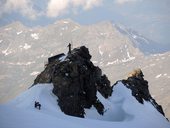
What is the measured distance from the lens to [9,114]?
32812 mm

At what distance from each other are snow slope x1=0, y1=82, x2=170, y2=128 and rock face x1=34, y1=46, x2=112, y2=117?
1.51 metres

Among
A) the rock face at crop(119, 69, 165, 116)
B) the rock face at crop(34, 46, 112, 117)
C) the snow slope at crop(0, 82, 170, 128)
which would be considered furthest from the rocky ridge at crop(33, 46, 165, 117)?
the rock face at crop(119, 69, 165, 116)

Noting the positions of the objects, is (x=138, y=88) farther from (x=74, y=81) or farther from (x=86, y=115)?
(x=86, y=115)

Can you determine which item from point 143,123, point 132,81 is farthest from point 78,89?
point 132,81

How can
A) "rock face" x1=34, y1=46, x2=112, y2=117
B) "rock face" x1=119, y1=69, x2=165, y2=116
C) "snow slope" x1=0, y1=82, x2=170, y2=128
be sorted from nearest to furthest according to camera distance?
"snow slope" x1=0, y1=82, x2=170, y2=128 → "rock face" x1=34, y1=46, x2=112, y2=117 → "rock face" x1=119, y1=69, x2=165, y2=116

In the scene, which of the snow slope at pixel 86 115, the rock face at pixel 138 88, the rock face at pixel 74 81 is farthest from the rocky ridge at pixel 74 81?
the rock face at pixel 138 88

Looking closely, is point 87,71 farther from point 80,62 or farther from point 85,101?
point 85,101

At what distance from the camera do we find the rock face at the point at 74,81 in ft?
211

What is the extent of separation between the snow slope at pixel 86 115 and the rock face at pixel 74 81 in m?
1.51

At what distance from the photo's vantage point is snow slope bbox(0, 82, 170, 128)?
3306cm

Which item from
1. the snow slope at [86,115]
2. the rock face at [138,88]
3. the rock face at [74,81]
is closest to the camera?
the snow slope at [86,115]

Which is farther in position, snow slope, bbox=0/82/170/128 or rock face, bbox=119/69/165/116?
rock face, bbox=119/69/165/116

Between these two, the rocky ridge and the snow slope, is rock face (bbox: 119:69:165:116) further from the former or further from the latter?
the rocky ridge

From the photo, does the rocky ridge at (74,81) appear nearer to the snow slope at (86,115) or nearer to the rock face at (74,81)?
the rock face at (74,81)
